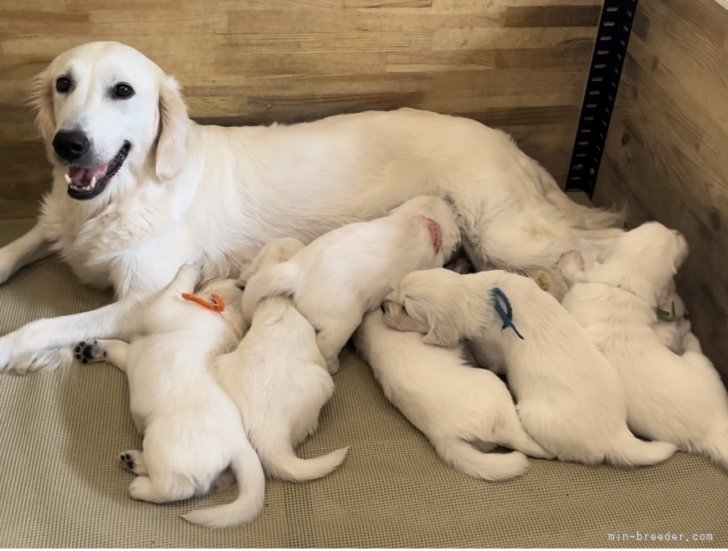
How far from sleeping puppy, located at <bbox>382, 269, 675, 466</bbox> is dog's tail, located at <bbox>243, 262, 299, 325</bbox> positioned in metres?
0.27

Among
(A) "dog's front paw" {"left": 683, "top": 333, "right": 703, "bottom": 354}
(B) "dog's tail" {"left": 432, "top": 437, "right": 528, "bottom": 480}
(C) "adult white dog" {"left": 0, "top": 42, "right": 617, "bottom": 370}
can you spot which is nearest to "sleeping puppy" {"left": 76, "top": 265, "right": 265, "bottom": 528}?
(C) "adult white dog" {"left": 0, "top": 42, "right": 617, "bottom": 370}

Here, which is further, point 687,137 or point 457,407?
point 687,137

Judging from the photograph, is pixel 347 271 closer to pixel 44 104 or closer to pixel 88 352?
pixel 88 352

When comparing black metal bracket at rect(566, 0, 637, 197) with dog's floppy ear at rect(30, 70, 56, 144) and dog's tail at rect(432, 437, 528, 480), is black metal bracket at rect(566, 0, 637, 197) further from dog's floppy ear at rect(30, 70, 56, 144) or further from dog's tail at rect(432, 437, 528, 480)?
dog's floppy ear at rect(30, 70, 56, 144)

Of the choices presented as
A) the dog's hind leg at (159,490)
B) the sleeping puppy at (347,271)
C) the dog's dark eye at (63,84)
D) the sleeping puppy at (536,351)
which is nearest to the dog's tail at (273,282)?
the sleeping puppy at (347,271)

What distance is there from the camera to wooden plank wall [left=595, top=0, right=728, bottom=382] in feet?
6.25

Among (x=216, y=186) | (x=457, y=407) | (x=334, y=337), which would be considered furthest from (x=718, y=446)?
(x=216, y=186)

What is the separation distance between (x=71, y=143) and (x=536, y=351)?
1.26 meters

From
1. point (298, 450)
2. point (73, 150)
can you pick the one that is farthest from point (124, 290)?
point (298, 450)

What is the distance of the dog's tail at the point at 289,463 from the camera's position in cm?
156

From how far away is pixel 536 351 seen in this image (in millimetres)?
1672

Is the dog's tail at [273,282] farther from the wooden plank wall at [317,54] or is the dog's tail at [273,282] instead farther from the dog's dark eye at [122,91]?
the wooden plank wall at [317,54]

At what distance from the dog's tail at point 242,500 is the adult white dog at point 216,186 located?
645 millimetres

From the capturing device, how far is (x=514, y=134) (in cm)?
254
